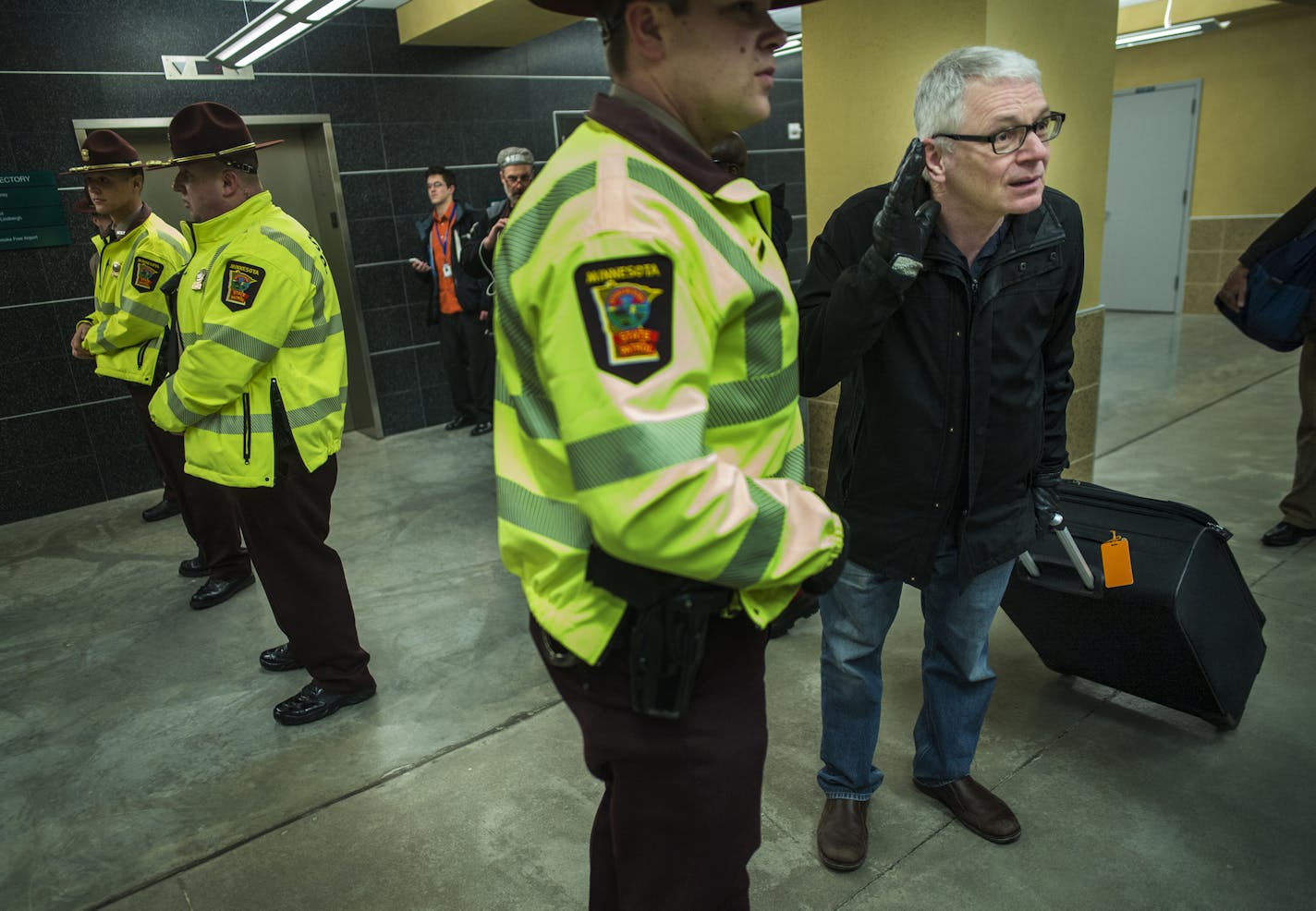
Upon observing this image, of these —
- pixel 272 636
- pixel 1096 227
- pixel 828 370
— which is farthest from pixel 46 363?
pixel 1096 227

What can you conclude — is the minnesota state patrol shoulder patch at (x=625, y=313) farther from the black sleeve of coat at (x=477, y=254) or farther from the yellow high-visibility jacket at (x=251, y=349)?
A: the black sleeve of coat at (x=477, y=254)

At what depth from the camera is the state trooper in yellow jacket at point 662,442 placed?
37.7 inches

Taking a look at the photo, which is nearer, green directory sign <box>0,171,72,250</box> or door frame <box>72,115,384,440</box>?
green directory sign <box>0,171,72,250</box>

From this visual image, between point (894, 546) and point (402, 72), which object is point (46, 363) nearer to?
point (402, 72)

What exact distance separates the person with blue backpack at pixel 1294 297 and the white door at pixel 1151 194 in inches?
249

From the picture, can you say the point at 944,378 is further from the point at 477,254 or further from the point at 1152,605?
the point at 477,254

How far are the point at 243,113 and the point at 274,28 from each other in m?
1.28

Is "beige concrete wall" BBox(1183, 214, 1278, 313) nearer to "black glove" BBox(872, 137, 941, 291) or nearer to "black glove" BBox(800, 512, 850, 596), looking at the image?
"black glove" BBox(872, 137, 941, 291)

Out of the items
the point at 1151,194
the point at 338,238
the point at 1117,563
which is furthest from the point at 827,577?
the point at 1151,194

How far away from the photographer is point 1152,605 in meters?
2.15

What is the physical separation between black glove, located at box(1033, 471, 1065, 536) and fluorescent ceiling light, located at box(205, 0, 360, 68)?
12.7 feet

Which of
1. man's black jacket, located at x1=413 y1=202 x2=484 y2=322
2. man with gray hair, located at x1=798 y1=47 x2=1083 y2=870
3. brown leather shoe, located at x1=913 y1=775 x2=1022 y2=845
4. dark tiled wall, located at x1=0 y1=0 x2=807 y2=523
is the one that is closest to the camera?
Answer: man with gray hair, located at x1=798 y1=47 x2=1083 y2=870

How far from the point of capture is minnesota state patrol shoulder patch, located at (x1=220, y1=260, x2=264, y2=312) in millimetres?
2459

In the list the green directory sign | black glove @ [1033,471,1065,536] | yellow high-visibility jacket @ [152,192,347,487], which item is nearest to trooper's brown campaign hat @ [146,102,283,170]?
yellow high-visibility jacket @ [152,192,347,487]
